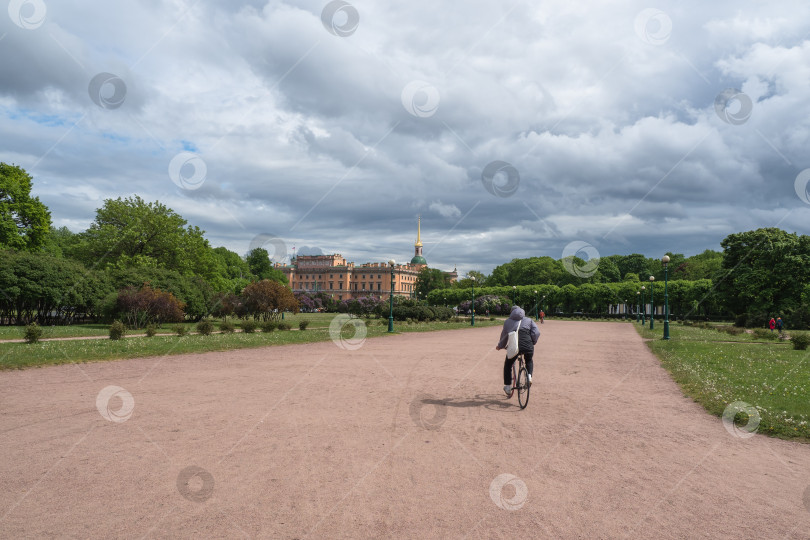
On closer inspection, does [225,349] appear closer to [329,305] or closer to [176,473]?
[176,473]

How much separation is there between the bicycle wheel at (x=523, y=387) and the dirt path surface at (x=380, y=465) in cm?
22

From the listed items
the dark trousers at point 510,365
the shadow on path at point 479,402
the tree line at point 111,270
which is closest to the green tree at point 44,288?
the tree line at point 111,270

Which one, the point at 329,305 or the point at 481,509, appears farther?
the point at 329,305

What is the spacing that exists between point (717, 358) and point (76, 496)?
18.8m

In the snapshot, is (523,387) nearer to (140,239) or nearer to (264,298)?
(264,298)

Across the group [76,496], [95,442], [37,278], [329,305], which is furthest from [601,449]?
[329,305]

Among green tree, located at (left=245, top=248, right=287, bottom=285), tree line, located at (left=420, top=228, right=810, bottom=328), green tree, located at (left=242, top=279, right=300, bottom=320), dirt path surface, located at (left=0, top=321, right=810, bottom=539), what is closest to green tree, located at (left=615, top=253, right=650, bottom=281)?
tree line, located at (left=420, top=228, right=810, bottom=328)

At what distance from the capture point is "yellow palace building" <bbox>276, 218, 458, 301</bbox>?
179m

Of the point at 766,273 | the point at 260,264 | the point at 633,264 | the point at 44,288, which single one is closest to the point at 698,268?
the point at 633,264

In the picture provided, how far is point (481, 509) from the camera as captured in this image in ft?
14.6

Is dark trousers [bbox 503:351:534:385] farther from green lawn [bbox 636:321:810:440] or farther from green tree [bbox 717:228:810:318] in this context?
green tree [bbox 717:228:810:318]

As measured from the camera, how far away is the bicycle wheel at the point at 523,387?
28.7 feet

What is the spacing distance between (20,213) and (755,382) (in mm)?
48735

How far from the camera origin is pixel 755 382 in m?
11.6
